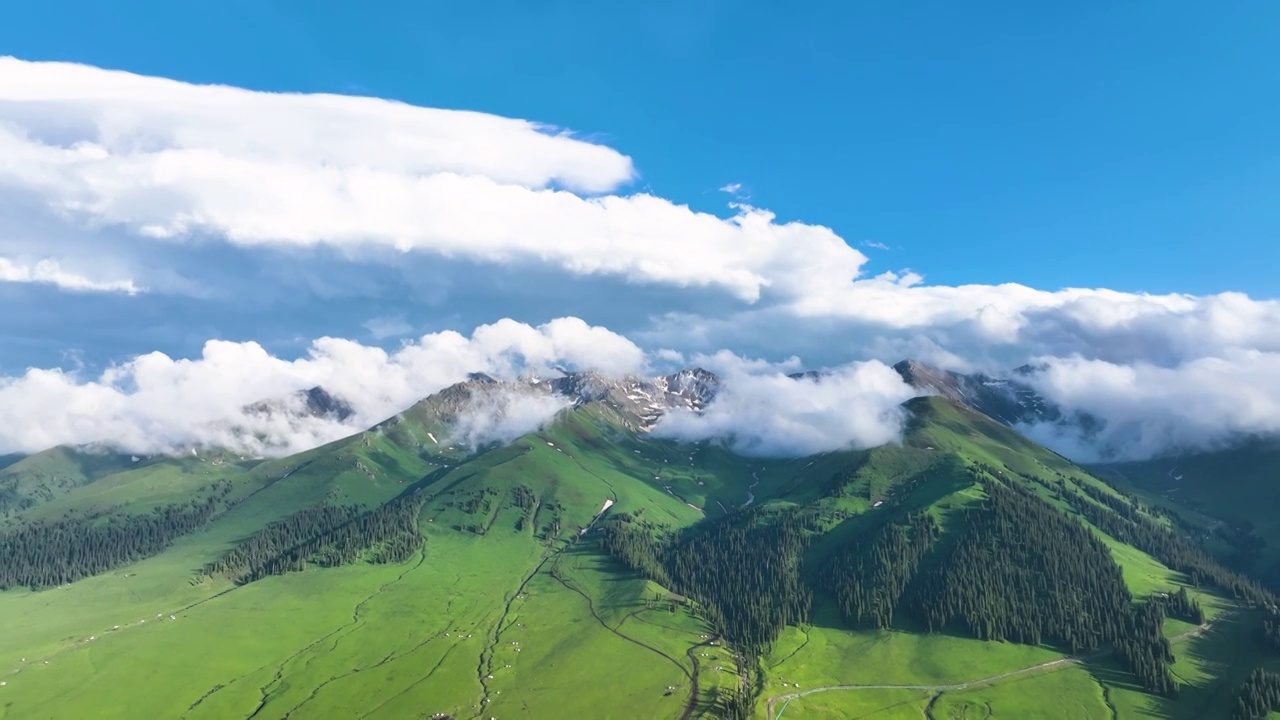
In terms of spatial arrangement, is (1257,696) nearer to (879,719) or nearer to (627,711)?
(879,719)

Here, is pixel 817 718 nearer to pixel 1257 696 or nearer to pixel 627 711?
pixel 627 711

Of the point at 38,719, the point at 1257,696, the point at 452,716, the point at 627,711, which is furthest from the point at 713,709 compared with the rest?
the point at 38,719

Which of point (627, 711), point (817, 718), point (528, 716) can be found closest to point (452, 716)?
point (528, 716)

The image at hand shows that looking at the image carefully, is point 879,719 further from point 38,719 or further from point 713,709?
A: point 38,719

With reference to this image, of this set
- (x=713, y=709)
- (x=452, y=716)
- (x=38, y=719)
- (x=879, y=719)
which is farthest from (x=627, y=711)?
(x=38, y=719)

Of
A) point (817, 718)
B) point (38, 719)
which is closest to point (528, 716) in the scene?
point (817, 718)

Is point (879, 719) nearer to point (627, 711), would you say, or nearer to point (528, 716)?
point (627, 711)
